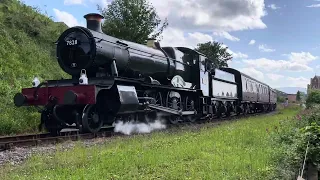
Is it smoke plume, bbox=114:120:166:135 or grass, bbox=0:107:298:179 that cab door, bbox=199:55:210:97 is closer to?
smoke plume, bbox=114:120:166:135

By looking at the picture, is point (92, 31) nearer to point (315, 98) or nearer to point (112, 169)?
point (112, 169)

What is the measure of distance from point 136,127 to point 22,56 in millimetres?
11191

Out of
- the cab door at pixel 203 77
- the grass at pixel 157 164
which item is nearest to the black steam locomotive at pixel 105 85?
the cab door at pixel 203 77

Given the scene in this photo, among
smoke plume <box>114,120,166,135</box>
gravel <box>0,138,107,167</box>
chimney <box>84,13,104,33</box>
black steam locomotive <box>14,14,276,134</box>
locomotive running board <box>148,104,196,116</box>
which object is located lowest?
gravel <box>0,138,107,167</box>

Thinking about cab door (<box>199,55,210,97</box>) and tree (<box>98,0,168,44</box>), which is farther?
tree (<box>98,0,168,44</box>)

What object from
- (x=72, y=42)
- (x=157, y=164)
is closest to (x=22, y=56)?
(x=72, y=42)

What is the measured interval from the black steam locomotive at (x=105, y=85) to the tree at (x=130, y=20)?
16662mm

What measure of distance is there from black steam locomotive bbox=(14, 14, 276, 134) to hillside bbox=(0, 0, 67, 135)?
2.34 meters

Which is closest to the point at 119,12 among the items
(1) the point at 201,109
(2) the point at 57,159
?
(1) the point at 201,109

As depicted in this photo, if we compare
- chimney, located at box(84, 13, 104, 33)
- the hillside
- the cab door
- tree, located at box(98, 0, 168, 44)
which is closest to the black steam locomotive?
chimney, located at box(84, 13, 104, 33)

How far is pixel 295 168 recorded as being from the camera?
5.27 m

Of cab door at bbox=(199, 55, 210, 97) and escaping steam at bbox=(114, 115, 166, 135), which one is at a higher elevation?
cab door at bbox=(199, 55, 210, 97)

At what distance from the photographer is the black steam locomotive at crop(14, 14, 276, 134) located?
10.8 m

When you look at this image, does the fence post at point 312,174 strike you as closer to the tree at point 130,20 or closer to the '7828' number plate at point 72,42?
the '7828' number plate at point 72,42
